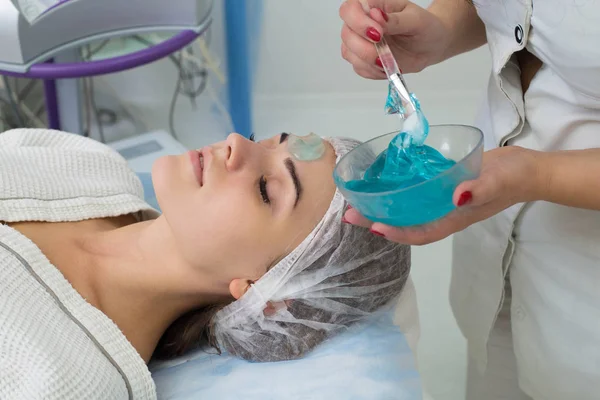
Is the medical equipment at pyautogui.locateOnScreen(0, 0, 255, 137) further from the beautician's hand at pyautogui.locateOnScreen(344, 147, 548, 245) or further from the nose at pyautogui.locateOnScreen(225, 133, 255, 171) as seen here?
the beautician's hand at pyautogui.locateOnScreen(344, 147, 548, 245)

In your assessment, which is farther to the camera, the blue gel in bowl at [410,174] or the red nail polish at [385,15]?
the red nail polish at [385,15]

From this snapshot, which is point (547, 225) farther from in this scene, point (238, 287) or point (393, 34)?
point (238, 287)

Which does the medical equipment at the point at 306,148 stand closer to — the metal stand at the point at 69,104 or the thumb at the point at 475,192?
the thumb at the point at 475,192

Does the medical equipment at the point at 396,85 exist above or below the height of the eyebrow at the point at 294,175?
above

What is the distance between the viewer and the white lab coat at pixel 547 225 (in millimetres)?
891

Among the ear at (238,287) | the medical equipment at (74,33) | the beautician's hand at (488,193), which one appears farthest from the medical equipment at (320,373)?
the medical equipment at (74,33)

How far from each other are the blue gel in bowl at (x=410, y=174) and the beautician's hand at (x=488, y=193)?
1 centimetres

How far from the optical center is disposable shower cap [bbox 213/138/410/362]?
1130 millimetres

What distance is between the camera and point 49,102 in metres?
1.94

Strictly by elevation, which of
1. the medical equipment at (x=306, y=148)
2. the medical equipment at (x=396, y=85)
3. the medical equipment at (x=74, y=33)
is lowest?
the medical equipment at (x=306, y=148)

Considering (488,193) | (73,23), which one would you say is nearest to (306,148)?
(488,193)

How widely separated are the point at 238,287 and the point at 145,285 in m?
0.19

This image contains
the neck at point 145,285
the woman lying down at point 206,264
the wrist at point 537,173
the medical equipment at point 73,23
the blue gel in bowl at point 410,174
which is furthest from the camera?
the medical equipment at point 73,23

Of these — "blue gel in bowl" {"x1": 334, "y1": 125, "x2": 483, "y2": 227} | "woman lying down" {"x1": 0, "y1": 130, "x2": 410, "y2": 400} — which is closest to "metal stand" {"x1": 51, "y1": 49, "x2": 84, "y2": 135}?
"woman lying down" {"x1": 0, "y1": 130, "x2": 410, "y2": 400}
